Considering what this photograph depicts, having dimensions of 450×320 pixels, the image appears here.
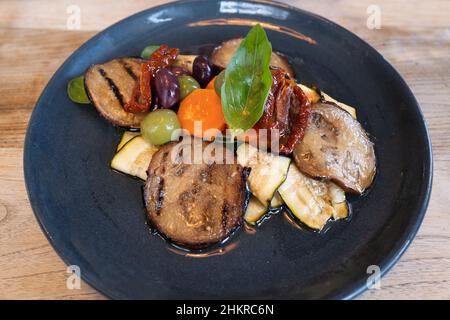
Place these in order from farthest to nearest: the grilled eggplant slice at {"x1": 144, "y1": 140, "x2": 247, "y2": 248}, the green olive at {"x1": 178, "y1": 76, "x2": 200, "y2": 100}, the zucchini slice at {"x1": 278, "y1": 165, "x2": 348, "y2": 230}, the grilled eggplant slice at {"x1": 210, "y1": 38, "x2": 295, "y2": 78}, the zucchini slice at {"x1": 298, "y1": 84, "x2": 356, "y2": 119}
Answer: the grilled eggplant slice at {"x1": 210, "y1": 38, "x2": 295, "y2": 78}
the zucchini slice at {"x1": 298, "y1": 84, "x2": 356, "y2": 119}
the green olive at {"x1": 178, "y1": 76, "x2": 200, "y2": 100}
the zucchini slice at {"x1": 278, "y1": 165, "x2": 348, "y2": 230}
the grilled eggplant slice at {"x1": 144, "y1": 140, "x2": 247, "y2": 248}

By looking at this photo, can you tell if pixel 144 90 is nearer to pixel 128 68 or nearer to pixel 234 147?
pixel 128 68

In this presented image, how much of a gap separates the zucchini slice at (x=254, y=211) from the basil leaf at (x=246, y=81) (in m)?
0.40

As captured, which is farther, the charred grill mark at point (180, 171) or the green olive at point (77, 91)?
the green olive at point (77, 91)

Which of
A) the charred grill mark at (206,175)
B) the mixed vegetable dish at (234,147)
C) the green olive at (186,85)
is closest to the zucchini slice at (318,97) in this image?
the mixed vegetable dish at (234,147)

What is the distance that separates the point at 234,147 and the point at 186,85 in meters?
0.48

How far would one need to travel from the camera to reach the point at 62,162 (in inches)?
93.7

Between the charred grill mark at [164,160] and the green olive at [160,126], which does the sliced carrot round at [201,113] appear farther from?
the charred grill mark at [164,160]

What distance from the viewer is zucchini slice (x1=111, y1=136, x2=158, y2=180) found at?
2357 millimetres

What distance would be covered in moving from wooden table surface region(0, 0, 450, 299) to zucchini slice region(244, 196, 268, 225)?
631 millimetres

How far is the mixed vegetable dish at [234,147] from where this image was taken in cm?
215

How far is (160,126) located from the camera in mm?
2307

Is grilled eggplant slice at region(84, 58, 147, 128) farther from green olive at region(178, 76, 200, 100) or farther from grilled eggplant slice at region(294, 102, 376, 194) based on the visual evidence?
grilled eggplant slice at region(294, 102, 376, 194)

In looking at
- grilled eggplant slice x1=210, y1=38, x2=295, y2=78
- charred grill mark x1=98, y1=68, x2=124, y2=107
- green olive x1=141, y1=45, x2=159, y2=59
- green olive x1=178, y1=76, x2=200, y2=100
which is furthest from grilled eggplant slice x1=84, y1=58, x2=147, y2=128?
grilled eggplant slice x1=210, y1=38, x2=295, y2=78
